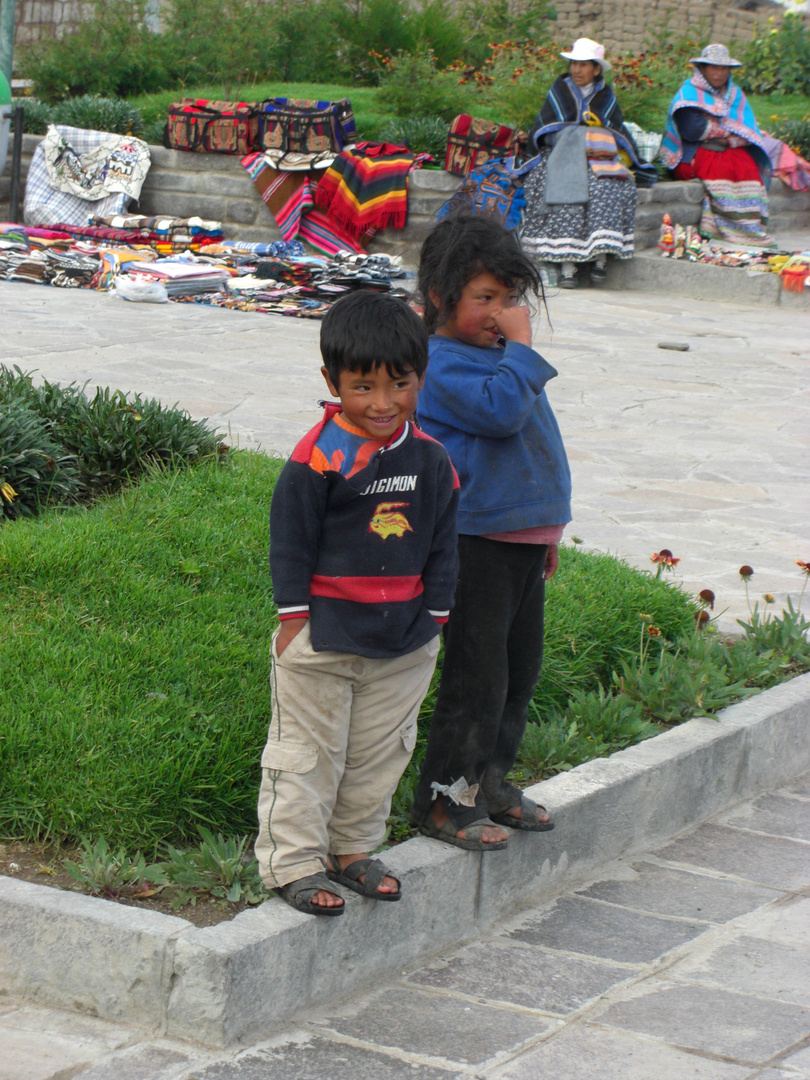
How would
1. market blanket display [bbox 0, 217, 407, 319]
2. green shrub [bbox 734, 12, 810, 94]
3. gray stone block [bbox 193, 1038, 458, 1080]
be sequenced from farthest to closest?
green shrub [bbox 734, 12, 810, 94]
market blanket display [bbox 0, 217, 407, 319]
gray stone block [bbox 193, 1038, 458, 1080]

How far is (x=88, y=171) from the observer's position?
13.6 meters

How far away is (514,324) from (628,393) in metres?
5.77

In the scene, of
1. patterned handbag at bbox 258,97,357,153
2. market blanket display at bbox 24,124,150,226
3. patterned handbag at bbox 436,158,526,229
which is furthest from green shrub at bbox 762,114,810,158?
market blanket display at bbox 24,124,150,226

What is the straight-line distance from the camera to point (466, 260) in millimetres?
2555

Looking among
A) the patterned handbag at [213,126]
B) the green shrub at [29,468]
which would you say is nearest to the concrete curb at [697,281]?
the patterned handbag at [213,126]

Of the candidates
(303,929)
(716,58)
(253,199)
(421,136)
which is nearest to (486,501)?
(303,929)

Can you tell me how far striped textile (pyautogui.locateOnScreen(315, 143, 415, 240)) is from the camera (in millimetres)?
12750

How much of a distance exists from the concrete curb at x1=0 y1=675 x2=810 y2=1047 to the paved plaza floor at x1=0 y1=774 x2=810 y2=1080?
4cm

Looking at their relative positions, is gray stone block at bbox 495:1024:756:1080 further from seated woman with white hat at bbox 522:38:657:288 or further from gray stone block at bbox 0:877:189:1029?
seated woman with white hat at bbox 522:38:657:288

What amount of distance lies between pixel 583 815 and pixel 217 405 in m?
4.35

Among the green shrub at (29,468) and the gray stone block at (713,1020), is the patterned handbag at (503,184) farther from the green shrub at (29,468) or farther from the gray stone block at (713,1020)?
the gray stone block at (713,1020)

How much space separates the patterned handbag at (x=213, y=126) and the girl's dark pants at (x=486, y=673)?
11985 millimetres

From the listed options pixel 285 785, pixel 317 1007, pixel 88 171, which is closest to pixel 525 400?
pixel 285 785

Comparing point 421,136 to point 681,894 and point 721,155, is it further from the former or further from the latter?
point 681,894
